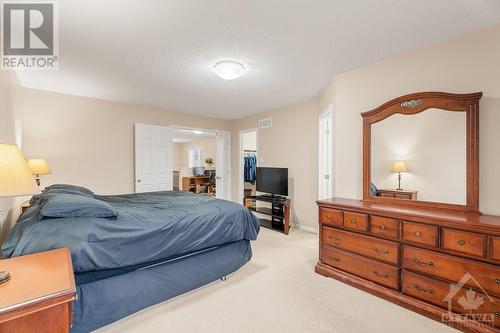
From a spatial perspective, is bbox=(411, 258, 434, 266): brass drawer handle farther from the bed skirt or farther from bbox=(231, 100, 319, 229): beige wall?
bbox=(231, 100, 319, 229): beige wall

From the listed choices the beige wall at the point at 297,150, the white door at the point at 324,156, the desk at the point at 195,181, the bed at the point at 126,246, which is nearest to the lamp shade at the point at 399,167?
the white door at the point at 324,156

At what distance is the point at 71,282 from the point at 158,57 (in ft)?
7.55

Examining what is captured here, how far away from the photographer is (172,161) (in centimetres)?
500

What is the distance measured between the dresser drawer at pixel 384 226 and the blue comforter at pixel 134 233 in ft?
4.18

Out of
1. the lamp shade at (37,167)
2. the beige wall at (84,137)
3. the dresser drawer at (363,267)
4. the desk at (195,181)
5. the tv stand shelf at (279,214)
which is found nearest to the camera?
the dresser drawer at (363,267)

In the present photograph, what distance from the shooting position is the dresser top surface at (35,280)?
0.92 meters

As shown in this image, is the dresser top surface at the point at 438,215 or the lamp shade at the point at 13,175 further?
the dresser top surface at the point at 438,215

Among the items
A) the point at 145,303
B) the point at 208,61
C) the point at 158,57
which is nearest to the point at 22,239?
the point at 145,303

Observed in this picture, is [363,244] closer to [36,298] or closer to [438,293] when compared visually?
[438,293]

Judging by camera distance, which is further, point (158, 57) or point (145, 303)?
point (158, 57)

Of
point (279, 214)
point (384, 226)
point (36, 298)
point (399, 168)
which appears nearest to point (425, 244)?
point (384, 226)

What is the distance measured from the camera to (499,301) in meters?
1.62

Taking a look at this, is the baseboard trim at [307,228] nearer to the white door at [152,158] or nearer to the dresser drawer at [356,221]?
the dresser drawer at [356,221]

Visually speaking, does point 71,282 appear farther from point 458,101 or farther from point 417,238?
point 458,101
